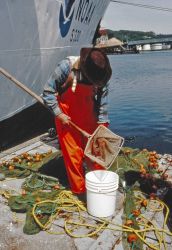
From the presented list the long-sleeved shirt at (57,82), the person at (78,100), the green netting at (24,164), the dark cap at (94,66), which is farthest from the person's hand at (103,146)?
the green netting at (24,164)

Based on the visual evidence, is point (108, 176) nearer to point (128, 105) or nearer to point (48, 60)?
point (48, 60)

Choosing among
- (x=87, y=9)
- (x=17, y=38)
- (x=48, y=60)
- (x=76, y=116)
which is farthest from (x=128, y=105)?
(x=76, y=116)

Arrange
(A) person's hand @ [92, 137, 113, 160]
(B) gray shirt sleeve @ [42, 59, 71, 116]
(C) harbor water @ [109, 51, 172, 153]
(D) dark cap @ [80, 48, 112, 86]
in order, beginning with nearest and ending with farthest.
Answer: (D) dark cap @ [80, 48, 112, 86] < (B) gray shirt sleeve @ [42, 59, 71, 116] < (A) person's hand @ [92, 137, 113, 160] < (C) harbor water @ [109, 51, 172, 153]

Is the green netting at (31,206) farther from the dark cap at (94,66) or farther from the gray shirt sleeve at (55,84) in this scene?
the dark cap at (94,66)

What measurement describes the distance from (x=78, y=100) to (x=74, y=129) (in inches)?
17.5

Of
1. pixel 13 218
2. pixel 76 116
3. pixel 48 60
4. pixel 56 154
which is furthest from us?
pixel 48 60

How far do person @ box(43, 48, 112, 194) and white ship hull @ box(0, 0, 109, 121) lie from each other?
102 inches

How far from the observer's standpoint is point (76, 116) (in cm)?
499

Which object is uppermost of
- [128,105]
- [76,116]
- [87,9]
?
[87,9]

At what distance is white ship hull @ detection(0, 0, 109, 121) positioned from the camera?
23.1 ft

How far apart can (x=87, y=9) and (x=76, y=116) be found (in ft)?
23.7

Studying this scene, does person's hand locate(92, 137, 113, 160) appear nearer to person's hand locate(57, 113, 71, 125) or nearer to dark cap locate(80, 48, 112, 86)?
person's hand locate(57, 113, 71, 125)

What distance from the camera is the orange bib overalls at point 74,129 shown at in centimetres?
490

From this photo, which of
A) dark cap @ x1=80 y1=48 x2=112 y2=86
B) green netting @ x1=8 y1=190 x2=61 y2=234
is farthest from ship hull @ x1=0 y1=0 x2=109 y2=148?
dark cap @ x1=80 y1=48 x2=112 y2=86
